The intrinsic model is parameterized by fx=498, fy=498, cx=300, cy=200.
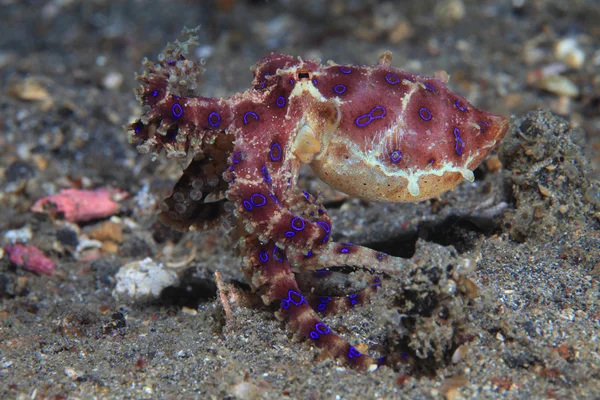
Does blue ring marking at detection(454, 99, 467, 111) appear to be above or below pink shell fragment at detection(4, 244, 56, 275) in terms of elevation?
above

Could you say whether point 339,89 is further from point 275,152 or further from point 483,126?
point 483,126

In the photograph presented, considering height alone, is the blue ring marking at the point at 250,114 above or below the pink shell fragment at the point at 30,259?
above

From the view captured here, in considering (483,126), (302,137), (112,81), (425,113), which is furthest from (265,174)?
(112,81)

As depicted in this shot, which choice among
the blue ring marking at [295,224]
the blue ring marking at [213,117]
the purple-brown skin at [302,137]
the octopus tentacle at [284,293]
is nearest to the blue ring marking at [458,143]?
the purple-brown skin at [302,137]

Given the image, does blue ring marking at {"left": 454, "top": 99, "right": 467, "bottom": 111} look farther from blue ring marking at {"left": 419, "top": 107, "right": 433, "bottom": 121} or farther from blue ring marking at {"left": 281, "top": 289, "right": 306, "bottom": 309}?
blue ring marking at {"left": 281, "top": 289, "right": 306, "bottom": 309}

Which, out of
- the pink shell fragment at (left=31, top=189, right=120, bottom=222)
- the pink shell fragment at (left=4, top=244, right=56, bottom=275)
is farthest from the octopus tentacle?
the pink shell fragment at (left=31, top=189, right=120, bottom=222)

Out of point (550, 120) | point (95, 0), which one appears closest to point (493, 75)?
point (550, 120)

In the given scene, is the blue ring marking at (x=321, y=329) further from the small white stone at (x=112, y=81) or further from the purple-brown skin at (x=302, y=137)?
the small white stone at (x=112, y=81)

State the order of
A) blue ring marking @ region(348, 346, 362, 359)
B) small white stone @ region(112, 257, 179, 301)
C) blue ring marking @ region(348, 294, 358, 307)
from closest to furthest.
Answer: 1. blue ring marking @ region(348, 346, 362, 359)
2. blue ring marking @ region(348, 294, 358, 307)
3. small white stone @ region(112, 257, 179, 301)
